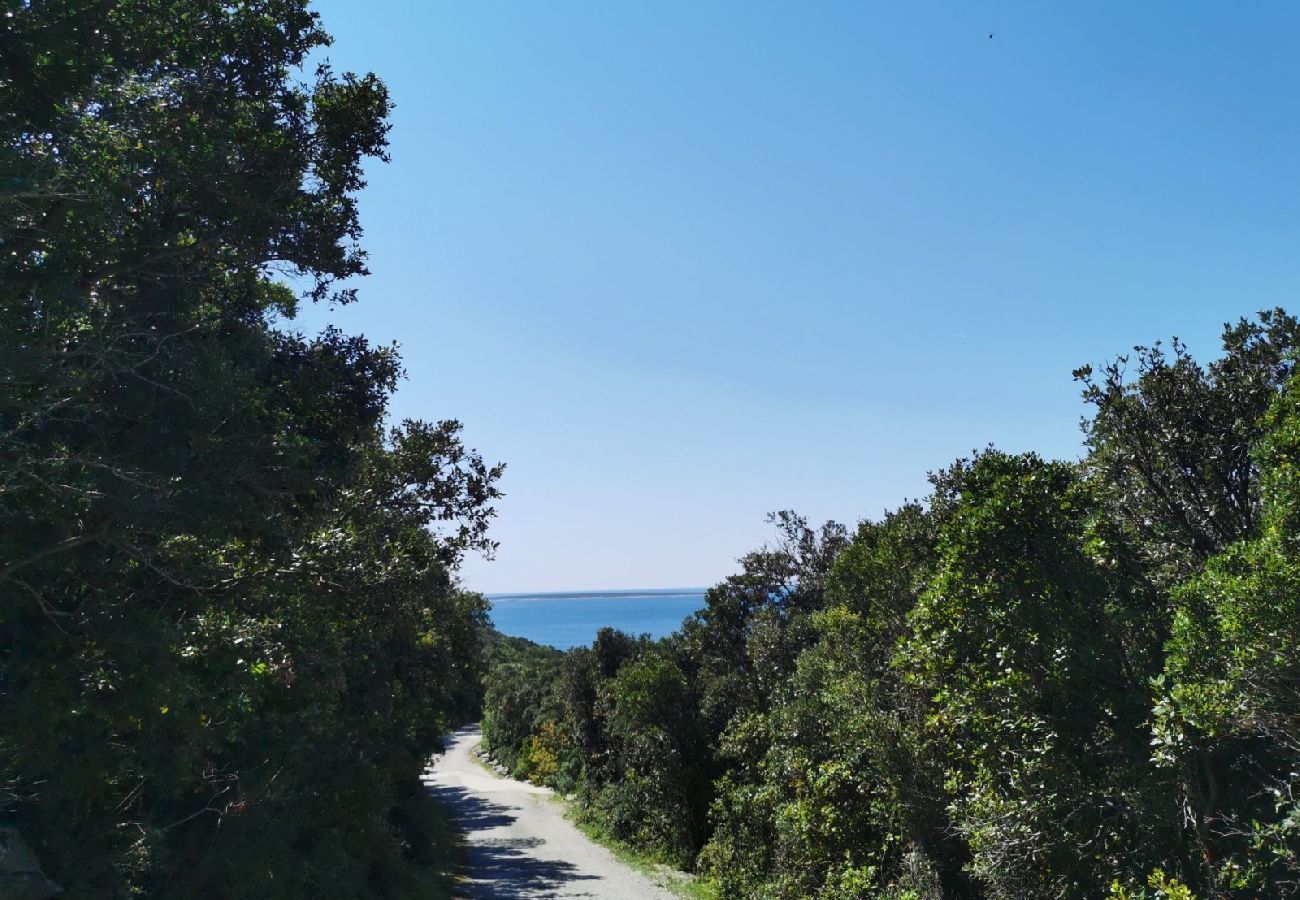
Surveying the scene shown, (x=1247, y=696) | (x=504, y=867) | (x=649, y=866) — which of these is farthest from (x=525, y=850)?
(x=1247, y=696)

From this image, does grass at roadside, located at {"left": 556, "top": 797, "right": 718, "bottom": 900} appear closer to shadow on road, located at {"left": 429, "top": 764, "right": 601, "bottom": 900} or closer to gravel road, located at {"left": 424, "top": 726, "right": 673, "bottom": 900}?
gravel road, located at {"left": 424, "top": 726, "right": 673, "bottom": 900}

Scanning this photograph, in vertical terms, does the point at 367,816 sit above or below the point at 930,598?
below

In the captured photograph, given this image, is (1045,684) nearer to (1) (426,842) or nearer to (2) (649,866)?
(1) (426,842)

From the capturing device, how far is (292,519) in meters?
11.7

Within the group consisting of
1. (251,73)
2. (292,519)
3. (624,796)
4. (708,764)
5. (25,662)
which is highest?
(251,73)

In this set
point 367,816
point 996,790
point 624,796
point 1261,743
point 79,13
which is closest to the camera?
point 79,13

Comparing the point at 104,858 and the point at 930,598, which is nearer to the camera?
the point at 104,858

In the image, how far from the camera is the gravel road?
79.8 feet

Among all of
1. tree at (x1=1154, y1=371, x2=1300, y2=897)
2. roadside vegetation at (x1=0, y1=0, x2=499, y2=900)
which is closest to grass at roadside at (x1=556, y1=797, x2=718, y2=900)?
roadside vegetation at (x1=0, y1=0, x2=499, y2=900)

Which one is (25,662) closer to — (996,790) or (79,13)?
(79,13)

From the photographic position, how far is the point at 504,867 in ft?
90.1

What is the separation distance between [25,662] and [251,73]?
308 inches

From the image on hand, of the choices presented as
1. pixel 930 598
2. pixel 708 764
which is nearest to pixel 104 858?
pixel 930 598

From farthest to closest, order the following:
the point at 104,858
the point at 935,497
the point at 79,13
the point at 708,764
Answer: the point at 708,764 → the point at 935,497 → the point at 104,858 → the point at 79,13
